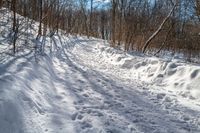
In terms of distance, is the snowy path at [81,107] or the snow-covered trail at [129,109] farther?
the snow-covered trail at [129,109]

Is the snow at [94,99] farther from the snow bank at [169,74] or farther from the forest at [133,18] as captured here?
the forest at [133,18]

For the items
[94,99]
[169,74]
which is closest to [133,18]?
[169,74]

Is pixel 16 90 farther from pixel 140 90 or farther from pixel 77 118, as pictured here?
pixel 140 90

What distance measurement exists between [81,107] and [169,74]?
386cm

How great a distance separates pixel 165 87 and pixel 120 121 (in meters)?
3.28

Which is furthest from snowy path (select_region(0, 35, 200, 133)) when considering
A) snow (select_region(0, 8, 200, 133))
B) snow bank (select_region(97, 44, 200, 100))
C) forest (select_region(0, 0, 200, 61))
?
forest (select_region(0, 0, 200, 61))

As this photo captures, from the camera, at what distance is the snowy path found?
4137 mm

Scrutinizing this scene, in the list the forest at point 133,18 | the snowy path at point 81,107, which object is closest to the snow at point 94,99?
the snowy path at point 81,107

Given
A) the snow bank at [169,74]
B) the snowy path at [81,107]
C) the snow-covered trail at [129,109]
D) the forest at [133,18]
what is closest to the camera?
the snowy path at [81,107]

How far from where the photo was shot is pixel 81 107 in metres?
5.18

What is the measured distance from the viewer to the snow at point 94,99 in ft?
13.9

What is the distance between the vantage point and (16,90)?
182 inches

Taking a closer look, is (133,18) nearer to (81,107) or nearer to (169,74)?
(169,74)

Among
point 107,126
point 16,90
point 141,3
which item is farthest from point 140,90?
point 141,3
